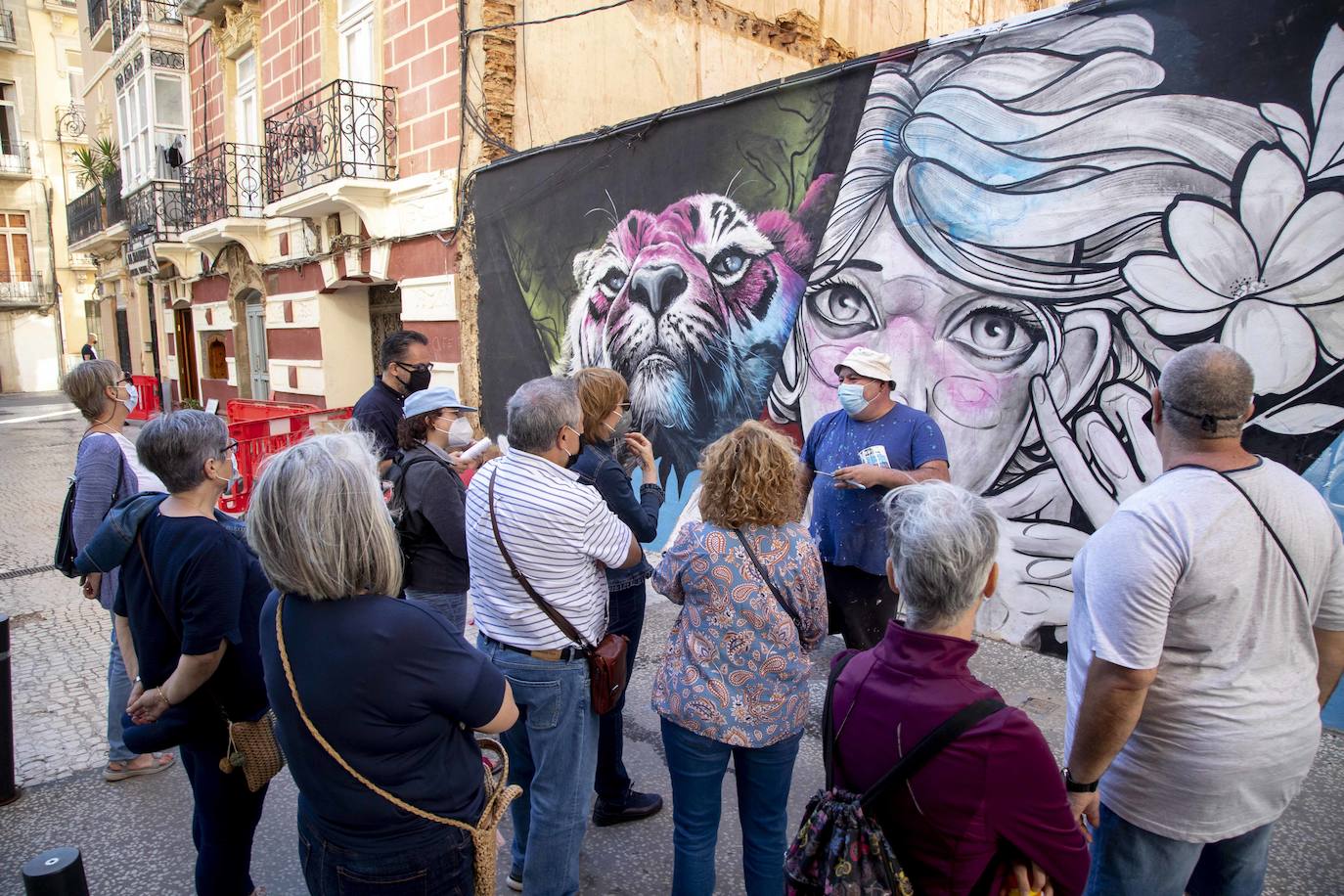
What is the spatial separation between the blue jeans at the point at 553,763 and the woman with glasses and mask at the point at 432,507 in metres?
0.74

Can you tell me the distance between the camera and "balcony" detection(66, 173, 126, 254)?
1703 cm

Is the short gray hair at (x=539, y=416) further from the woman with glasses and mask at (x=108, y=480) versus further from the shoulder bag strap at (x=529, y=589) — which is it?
the woman with glasses and mask at (x=108, y=480)

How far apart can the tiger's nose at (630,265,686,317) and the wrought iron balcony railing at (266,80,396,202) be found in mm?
4065

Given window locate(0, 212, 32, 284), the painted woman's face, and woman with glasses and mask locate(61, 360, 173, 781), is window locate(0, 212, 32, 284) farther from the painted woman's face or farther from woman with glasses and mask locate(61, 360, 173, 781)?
the painted woman's face

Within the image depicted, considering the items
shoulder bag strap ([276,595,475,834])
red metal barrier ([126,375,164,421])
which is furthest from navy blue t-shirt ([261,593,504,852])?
red metal barrier ([126,375,164,421])

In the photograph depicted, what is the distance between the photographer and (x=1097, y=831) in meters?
2.01

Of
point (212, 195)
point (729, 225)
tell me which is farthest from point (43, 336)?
point (729, 225)

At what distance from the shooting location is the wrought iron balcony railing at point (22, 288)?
27.5m

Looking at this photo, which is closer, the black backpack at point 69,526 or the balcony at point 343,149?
the black backpack at point 69,526

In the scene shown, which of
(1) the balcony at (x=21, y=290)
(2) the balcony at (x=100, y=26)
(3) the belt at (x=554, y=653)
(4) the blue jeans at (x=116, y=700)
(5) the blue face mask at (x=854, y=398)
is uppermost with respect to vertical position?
(2) the balcony at (x=100, y=26)

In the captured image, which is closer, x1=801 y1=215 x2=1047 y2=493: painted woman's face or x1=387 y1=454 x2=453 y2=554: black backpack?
x1=387 y1=454 x2=453 y2=554: black backpack

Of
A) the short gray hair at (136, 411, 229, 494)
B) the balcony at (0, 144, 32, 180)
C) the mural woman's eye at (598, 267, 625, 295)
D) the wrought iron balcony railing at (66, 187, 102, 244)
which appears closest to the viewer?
the short gray hair at (136, 411, 229, 494)

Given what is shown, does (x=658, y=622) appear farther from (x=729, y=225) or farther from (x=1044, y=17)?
(x=1044, y=17)

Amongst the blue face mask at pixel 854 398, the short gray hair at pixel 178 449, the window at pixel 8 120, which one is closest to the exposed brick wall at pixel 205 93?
the short gray hair at pixel 178 449
